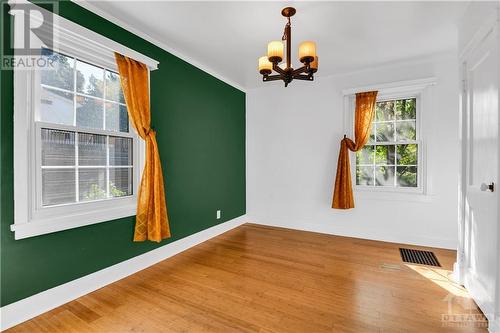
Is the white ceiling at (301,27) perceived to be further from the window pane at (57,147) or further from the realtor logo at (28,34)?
the window pane at (57,147)

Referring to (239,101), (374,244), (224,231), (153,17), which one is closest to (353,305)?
(374,244)

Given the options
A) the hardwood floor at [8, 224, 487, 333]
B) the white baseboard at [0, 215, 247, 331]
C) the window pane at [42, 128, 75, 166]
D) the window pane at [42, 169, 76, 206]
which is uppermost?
the window pane at [42, 128, 75, 166]

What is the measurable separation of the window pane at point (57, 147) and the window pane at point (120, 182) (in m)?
0.43

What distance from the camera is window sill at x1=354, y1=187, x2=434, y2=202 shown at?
11.4ft

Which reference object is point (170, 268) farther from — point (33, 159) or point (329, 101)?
point (329, 101)

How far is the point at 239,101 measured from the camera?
4.64 metres

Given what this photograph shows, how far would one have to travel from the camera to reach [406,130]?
11.9 feet

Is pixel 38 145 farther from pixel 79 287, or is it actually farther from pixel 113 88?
pixel 79 287

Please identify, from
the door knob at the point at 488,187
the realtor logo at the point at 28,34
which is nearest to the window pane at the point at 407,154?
the door knob at the point at 488,187

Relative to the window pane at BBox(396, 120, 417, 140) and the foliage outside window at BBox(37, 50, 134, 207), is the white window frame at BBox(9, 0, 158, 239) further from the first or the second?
the window pane at BBox(396, 120, 417, 140)

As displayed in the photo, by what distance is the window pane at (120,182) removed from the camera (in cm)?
254

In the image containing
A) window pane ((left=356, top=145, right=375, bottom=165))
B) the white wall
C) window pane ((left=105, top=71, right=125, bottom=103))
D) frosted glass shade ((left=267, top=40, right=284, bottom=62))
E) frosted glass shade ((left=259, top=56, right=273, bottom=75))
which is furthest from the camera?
window pane ((left=356, top=145, right=375, bottom=165))

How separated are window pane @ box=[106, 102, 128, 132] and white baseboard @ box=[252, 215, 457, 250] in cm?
306

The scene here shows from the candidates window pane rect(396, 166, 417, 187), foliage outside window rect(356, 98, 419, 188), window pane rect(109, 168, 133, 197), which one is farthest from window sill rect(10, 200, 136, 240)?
window pane rect(396, 166, 417, 187)
